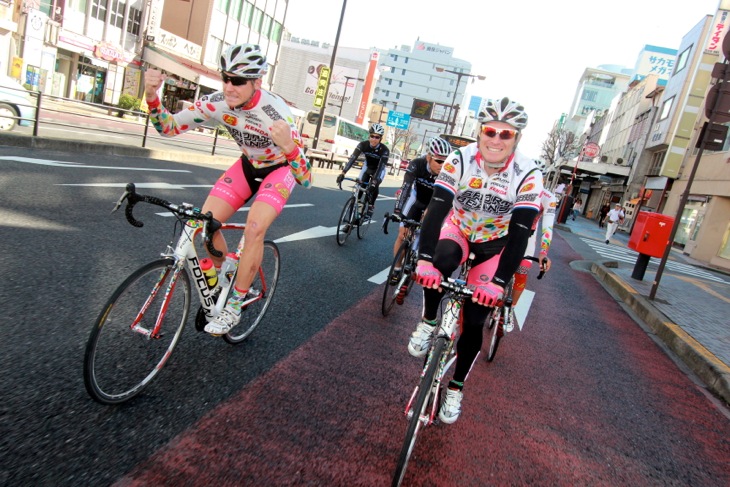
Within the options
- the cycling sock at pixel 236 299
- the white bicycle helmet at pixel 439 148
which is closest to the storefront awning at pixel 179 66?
the white bicycle helmet at pixel 439 148

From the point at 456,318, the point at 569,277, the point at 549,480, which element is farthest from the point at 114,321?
the point at 569,277

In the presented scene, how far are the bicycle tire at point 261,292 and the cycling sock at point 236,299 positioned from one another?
41 centimetres

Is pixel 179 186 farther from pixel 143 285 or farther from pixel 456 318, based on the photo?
pixel 456 318

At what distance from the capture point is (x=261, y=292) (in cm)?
399

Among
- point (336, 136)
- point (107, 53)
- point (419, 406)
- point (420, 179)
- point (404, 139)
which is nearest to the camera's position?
point (419, 406)

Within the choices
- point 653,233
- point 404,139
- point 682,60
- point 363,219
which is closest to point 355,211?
point 363,219

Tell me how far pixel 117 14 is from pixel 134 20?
1.68 metres

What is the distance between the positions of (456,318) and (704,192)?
2812 cm

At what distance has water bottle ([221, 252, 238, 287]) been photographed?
10.8 ft

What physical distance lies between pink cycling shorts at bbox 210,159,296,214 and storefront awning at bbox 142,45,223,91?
3439 centimetres

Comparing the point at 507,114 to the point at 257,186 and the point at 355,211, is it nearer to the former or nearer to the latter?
the point at 257,186

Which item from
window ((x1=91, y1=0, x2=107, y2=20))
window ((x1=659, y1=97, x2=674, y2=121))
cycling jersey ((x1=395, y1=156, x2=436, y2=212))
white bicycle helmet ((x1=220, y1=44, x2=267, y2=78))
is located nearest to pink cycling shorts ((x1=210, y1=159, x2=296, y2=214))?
white bicycle helmet ((x1=220, y1=44, x2=267, y2=78))

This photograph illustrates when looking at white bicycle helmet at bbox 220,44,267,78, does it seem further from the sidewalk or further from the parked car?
the parked car

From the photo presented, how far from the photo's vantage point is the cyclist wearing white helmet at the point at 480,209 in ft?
9.34
